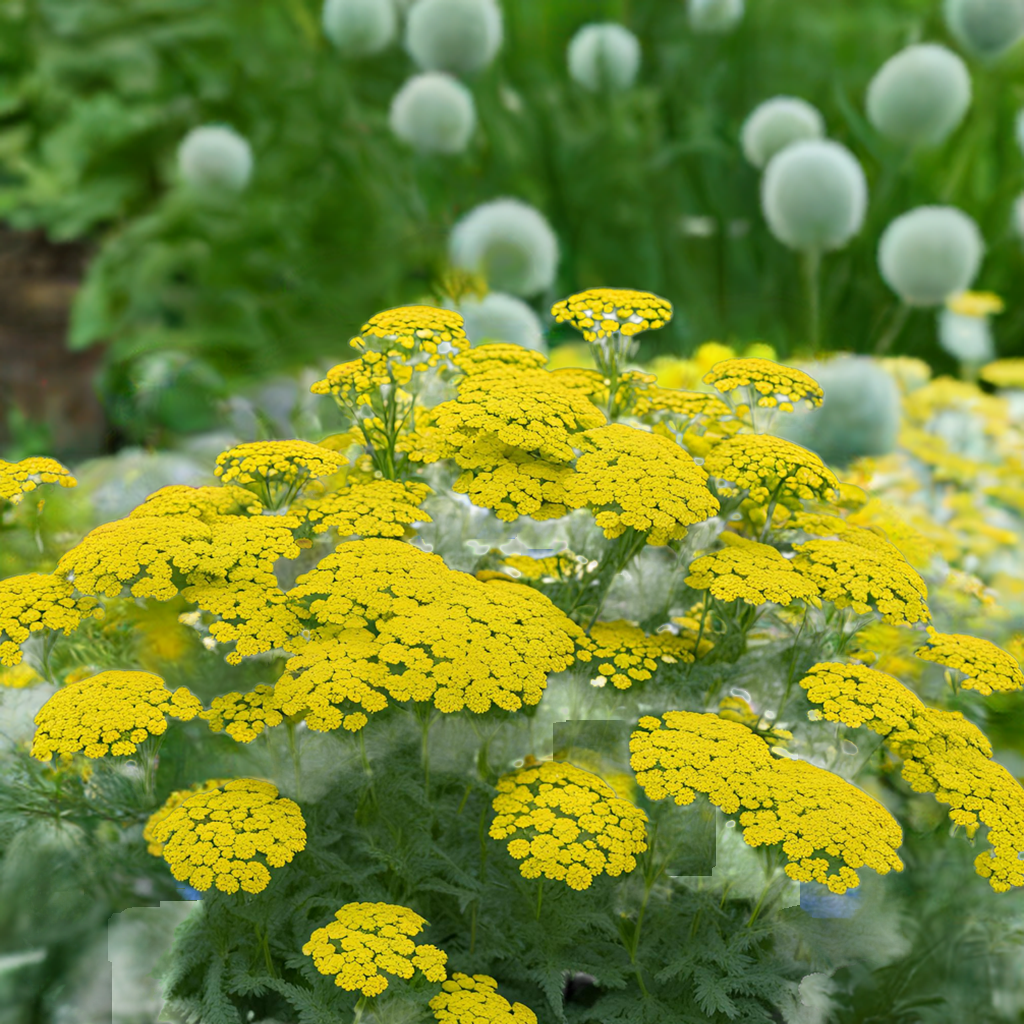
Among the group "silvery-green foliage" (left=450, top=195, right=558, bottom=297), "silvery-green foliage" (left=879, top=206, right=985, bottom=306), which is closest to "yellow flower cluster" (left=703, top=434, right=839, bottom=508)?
"silvery-green foliage" (left=450, top=195, right=558, bottom=297)

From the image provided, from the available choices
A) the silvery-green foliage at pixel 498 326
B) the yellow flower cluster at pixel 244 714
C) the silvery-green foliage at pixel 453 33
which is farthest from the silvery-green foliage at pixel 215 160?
the yellow flower cluster at pixel 244 714

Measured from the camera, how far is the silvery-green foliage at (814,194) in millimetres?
1791

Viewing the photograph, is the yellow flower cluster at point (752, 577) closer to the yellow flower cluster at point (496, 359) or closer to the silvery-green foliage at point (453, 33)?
the yellow flower cluster at point (496, 359)

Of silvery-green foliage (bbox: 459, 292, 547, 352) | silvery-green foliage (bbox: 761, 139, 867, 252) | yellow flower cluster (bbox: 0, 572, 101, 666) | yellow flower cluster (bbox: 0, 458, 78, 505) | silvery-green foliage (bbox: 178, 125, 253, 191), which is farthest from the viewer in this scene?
silvery-green foliage (bbox: 178, 125, 253, 191)

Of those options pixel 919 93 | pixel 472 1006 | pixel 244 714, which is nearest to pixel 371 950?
pixel 472 1006

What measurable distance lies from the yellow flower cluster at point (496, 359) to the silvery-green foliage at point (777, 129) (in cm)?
127

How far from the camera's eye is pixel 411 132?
6.38 feet

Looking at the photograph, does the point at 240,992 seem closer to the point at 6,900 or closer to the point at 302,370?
the point at 6,900

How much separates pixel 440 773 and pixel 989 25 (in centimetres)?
184

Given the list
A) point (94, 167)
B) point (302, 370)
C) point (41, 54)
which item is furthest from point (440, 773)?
point (41, 54)

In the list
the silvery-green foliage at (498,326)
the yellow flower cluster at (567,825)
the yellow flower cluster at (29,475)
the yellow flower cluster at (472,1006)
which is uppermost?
the silvery-green foliage at (498,326)

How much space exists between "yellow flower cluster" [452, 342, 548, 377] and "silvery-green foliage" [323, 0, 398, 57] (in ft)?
4.63

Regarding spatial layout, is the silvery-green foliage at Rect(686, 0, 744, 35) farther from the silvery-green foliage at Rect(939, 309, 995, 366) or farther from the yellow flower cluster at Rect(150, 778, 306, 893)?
the yellow flower cluster at Rect(150, 778, 306, 893)

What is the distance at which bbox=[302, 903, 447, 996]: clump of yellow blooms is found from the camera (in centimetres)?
64
